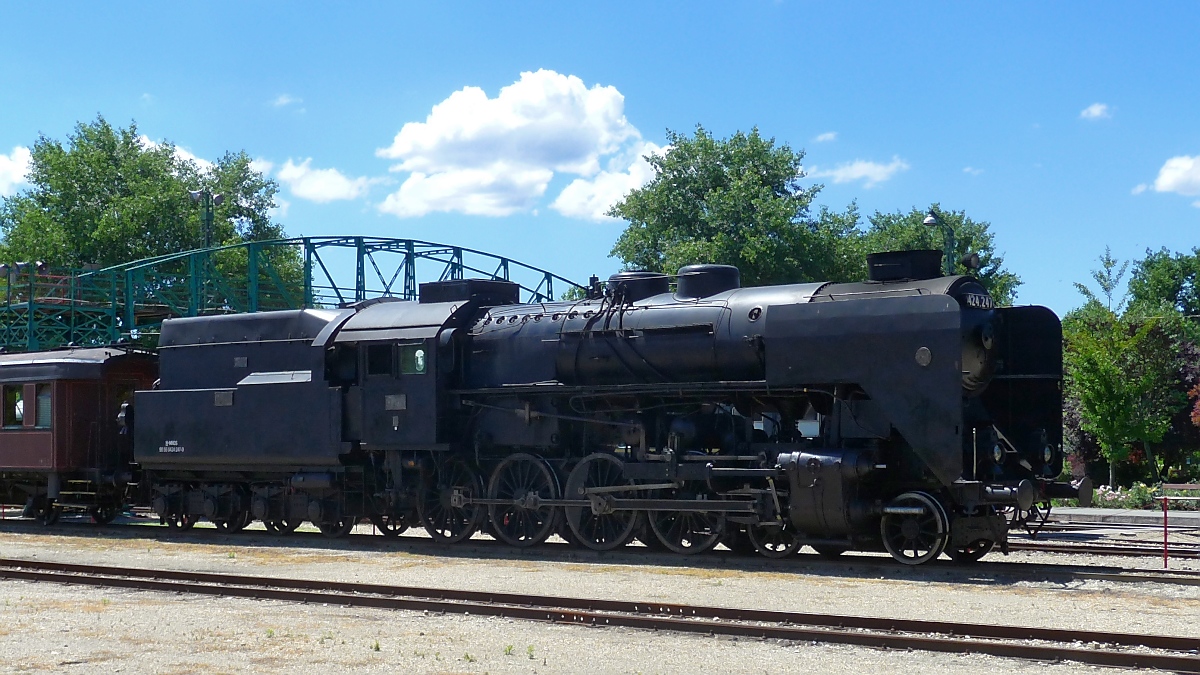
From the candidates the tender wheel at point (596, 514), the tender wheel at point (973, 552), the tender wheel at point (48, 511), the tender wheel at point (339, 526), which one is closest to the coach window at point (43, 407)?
the tender wheel at point (48, 511)

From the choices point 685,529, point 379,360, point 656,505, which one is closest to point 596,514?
point 656,505

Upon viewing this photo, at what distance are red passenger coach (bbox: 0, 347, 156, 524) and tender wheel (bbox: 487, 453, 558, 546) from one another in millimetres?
8150

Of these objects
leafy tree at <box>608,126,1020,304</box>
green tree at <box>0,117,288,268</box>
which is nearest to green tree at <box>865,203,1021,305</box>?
leafy tree at <box>608,126,1020,304</box>

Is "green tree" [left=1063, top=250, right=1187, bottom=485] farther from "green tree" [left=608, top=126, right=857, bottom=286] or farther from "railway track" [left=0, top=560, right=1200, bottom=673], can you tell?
"railway track" [left=0, top=560, right=1200, bottom=673]

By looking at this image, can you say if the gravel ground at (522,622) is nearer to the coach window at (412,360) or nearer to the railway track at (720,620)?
the railway track at (720,620)

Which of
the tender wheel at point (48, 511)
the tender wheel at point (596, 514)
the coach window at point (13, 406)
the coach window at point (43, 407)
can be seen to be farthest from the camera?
the tender wheel at point (48, 511)

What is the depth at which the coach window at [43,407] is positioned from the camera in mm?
21750

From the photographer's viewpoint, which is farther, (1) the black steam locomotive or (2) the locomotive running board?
(2) the locomotive running board

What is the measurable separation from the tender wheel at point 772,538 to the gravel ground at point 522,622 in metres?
0.35

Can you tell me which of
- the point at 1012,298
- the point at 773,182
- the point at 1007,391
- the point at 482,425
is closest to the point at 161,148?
the point at 773,182

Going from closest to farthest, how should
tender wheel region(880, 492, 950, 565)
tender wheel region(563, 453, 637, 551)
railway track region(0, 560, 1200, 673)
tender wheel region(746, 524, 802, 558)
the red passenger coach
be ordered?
railway track region(0, 560, 1200, 673), tender wheel region(880, 492, 950, 565), tender wheel region(746, 524, 802, 558), tender wheel region(563, 453, 637, 551), the red passenger coach

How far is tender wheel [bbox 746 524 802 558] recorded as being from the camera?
15.0m

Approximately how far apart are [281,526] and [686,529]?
7.47m

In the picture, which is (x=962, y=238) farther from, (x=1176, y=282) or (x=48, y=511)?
(x=48, y=511)
